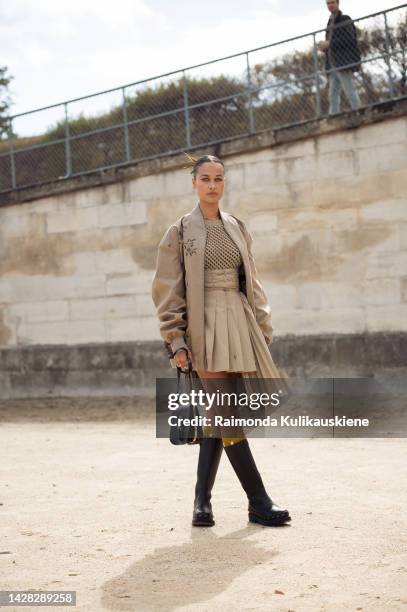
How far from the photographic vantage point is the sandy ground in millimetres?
3818

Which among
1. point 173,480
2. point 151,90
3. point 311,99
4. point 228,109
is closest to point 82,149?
point 151,90

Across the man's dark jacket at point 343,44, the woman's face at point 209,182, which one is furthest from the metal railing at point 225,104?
the woman's face at point 209,182

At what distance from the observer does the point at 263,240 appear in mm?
12484

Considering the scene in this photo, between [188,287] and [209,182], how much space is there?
61 cm

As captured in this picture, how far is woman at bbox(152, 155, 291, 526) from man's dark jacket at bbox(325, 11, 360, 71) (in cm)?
805

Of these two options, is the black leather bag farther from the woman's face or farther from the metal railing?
the metal railing

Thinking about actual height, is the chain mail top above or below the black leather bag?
above

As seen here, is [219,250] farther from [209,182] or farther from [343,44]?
[343,44]

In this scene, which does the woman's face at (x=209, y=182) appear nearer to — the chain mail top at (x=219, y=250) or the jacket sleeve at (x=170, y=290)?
the chain mail top at (x=219, y=250)

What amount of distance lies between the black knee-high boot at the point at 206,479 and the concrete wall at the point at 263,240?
21.8ft

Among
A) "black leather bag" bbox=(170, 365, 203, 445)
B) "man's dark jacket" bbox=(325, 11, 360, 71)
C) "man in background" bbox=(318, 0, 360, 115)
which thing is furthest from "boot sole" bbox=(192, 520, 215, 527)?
"man's dark jacket" bbox=(325, 11, 360, 71)

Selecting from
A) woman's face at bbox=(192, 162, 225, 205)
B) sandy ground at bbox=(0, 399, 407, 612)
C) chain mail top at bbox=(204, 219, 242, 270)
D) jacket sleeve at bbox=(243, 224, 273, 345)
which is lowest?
sandy ground at bbox=(0, 399, 407, 612)

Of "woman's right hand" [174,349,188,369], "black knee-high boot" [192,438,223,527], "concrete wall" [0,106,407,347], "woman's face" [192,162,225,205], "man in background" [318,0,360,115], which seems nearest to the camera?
"woman's right hand" [174,349,188,369]

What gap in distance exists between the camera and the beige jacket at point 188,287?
16.8 ft
